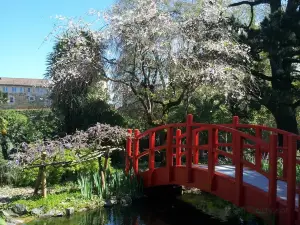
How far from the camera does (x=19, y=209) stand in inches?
295

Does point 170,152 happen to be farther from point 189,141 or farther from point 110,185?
point 110,185

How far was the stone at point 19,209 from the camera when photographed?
745 centimetres

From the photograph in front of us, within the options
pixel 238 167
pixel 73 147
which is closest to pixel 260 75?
pixel 73 147

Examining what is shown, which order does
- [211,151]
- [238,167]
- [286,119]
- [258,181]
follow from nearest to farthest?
[238,167], [258,181], [211,151], [286,119]

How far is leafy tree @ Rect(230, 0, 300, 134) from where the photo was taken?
35.9 ft

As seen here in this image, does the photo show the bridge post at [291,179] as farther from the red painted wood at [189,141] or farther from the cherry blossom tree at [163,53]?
the cherry blossom tree at [163,53]

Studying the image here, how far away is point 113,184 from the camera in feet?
29.5

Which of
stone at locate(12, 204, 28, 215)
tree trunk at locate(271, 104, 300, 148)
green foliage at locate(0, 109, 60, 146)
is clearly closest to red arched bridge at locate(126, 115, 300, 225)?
stone at locate(12, 204, 28, 215)

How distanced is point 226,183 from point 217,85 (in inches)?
180

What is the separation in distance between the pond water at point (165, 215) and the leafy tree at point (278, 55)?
4389mm

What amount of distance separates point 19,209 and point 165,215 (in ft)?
9.60

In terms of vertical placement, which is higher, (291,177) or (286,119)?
(286,119)

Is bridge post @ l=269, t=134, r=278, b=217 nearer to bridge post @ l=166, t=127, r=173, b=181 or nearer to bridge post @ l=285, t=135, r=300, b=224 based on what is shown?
bridge post @ l=285, t=135, r=300, b=224

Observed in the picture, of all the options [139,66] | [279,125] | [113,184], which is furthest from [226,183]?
[279,125]
